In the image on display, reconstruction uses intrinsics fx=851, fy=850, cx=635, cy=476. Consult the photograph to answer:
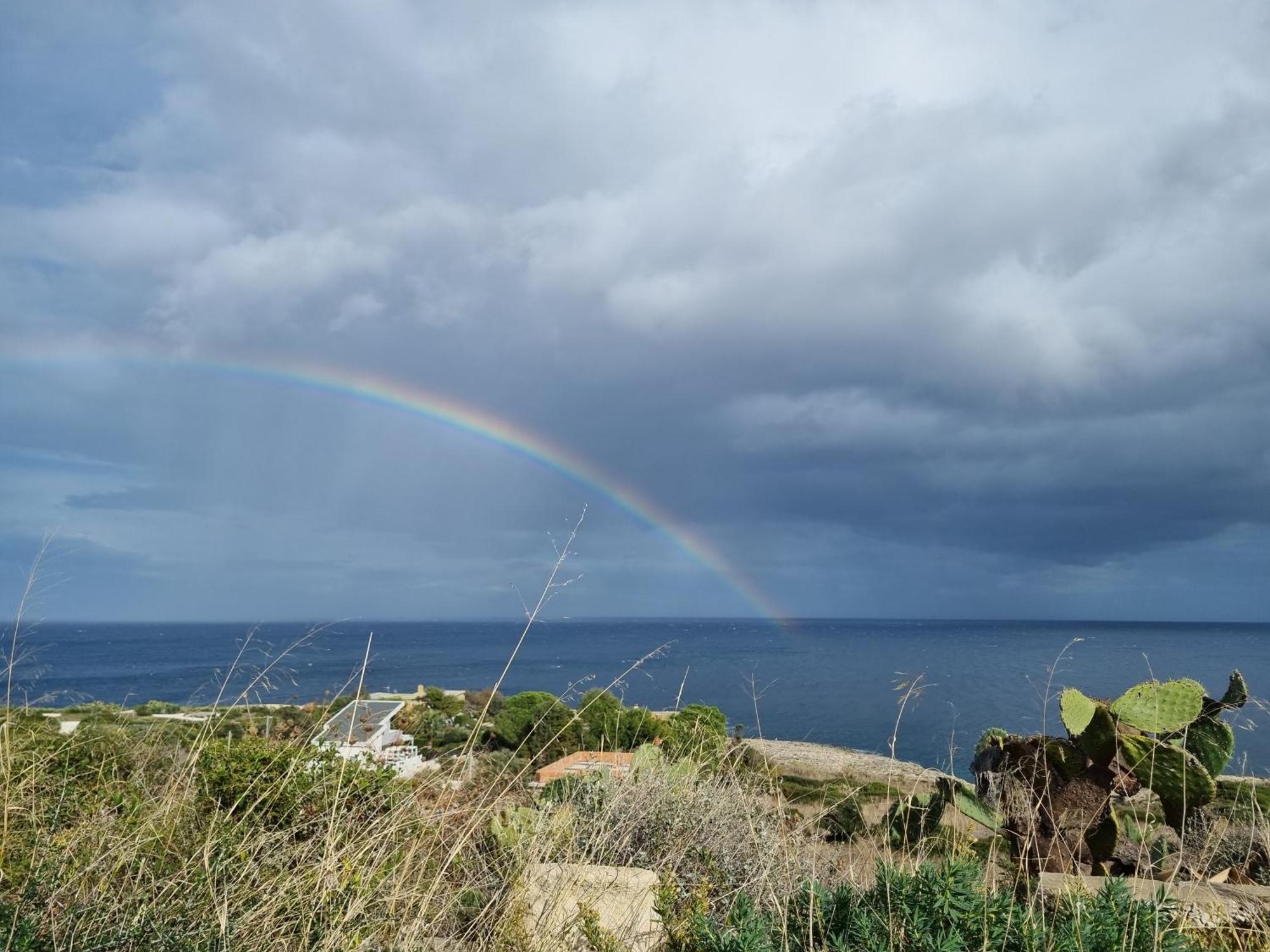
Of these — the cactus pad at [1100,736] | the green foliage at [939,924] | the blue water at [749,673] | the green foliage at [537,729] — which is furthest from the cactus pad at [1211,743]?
the green foliage at [537,729]

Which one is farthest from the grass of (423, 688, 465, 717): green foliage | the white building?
(423, 688, 465, 717): green foliage

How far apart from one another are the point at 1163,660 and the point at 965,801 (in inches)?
2020

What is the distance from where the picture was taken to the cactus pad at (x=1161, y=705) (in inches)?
211

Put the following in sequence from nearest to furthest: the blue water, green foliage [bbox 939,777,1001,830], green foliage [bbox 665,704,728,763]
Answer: the blue water, green foliage [bbox 939,777,1001,830], green foliage [bbox 665,704,728,763]

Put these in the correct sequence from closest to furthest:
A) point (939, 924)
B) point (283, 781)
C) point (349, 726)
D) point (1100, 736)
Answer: point (939, 924) < point (283, 781) < point (349, 726) < point (1100, 736)

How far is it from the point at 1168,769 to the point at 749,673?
4.23m

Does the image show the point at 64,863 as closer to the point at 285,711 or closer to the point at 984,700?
the point at 285,711

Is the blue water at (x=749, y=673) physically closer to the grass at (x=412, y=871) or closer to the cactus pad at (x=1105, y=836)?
the grass at (x=412, y=871)

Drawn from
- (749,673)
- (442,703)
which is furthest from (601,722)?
(442,703)

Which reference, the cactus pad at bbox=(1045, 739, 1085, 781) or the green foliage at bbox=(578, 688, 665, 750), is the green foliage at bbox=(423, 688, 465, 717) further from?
the cactus pad at bbox=(1045, 739, 1085, 781)

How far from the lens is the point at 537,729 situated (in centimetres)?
915

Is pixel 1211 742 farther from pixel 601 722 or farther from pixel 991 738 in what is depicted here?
pixel 601 722

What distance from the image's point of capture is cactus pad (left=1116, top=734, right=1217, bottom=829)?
5.32 metres

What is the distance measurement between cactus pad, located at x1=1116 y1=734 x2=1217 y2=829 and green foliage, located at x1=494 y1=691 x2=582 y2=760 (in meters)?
5.06
